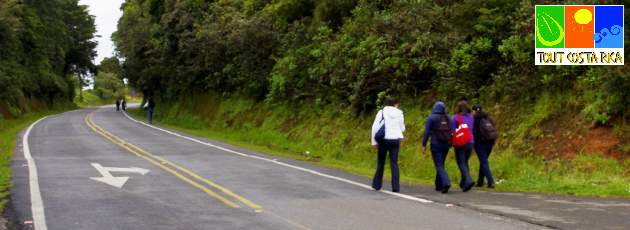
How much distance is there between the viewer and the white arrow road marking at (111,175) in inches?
500

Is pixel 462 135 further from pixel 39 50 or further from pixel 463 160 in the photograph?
pixel 39 50

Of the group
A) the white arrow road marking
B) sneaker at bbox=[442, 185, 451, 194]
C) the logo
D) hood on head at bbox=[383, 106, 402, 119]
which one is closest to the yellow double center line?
the white arrow road marking

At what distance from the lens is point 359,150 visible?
19.6m

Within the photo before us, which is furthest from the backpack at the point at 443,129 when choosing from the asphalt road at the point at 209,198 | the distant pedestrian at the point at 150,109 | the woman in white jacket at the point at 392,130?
the distant pedestrian at the point at 150,109

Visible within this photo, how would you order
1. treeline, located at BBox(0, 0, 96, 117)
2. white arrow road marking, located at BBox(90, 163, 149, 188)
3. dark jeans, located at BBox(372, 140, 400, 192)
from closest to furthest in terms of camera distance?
dark jeans, located at BBox(372, 140, 400, 192) < white arrow road marking, located at BBox(90, 163, 149, 188) < treeline, located at BBox(0, 0, 96, 117)

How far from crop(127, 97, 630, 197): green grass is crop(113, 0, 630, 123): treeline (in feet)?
2.69

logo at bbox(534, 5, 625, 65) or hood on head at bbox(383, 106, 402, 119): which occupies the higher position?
logo at bbox(534, 5, 625, 65)

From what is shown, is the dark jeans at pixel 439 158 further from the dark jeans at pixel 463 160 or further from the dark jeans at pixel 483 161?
the dark jeans at pixel 483 161

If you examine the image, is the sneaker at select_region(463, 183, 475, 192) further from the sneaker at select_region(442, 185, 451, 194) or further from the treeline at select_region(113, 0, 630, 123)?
the treeline at select_region(113, 0, 630, 123)

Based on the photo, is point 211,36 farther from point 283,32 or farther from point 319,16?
point 319,16

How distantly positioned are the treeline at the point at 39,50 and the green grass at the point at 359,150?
65.6 ft

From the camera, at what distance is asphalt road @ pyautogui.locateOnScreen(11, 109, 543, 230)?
859cm

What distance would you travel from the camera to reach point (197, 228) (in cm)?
825

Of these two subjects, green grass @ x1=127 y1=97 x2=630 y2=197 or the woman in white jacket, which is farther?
green grass @ x1=127 y1=97 x2=630 y2=197
